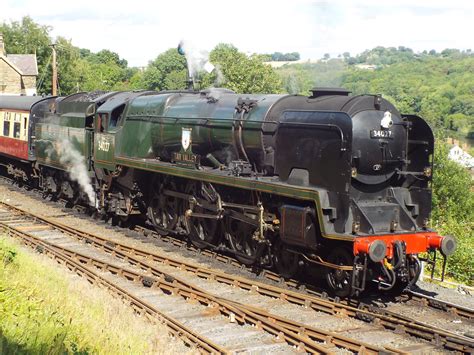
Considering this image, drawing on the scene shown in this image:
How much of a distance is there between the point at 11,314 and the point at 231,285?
4269mm

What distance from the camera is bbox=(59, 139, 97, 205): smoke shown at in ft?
56.2

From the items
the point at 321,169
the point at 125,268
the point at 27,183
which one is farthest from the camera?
the point at 27,183

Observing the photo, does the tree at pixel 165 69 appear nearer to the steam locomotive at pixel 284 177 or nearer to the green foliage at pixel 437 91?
the green foliage at pixel 437 91

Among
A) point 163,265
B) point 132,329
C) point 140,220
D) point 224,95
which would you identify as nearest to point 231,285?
point 163,265

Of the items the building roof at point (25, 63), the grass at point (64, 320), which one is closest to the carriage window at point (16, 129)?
the grass at point (64, 320)

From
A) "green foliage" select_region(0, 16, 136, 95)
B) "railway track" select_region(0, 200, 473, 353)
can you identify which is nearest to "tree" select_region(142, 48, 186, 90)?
"green foliage" select_region(0, 16, 136, 95)

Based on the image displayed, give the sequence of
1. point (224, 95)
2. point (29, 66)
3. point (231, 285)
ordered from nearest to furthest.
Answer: point (231, 285) → point (224, 95) → point (29, 66)

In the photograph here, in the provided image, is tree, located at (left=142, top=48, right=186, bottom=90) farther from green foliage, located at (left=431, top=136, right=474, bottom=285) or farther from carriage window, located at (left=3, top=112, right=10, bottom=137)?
carriage window, located at (left=3, top=112, right=10, bottom=137)

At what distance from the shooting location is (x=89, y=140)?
1681 centimetres

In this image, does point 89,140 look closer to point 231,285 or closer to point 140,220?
point 140,220

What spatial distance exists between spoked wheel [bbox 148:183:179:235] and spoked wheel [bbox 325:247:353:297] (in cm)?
501

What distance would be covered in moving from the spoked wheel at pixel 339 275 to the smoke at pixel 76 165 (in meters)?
8.76

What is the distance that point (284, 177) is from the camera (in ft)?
34.1

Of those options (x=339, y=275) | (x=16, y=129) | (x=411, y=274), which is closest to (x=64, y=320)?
(x=339, y=275)
